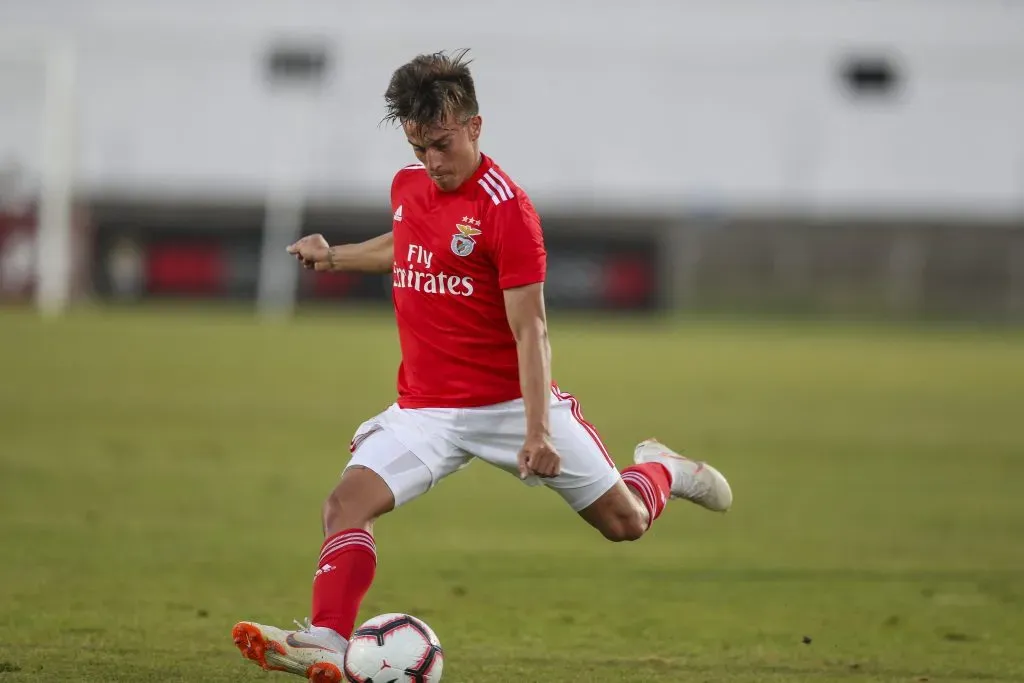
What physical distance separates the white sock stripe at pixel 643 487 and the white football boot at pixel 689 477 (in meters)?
0.30

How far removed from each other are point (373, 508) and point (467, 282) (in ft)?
3.06

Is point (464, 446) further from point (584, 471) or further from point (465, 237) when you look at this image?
point (465, 237)

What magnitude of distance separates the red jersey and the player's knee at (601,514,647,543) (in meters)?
0.71

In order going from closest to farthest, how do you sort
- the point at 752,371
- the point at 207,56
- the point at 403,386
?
the point at 403,386 < the point at 752,371 < the point at 207,56

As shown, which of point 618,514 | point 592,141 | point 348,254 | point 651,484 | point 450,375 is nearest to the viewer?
point 450,375

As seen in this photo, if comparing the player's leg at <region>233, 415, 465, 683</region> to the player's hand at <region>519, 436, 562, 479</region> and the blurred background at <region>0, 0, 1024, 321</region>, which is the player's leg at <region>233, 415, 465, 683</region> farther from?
the blurred background at <region>0, 0, 1024, 321</region>

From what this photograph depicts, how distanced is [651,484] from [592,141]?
39.5m

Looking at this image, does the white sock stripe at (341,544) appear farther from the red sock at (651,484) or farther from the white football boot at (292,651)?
the red sock at (651,484)

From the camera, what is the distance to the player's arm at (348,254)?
22.0 ft

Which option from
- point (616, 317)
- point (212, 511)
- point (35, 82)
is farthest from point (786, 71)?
point (212, 511)

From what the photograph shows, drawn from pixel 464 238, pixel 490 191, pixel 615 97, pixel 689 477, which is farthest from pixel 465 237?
pixel 615 97

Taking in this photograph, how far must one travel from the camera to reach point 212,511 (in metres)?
11.3

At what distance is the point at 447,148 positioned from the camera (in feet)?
19.1

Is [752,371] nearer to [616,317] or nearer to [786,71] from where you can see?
[616,317]
